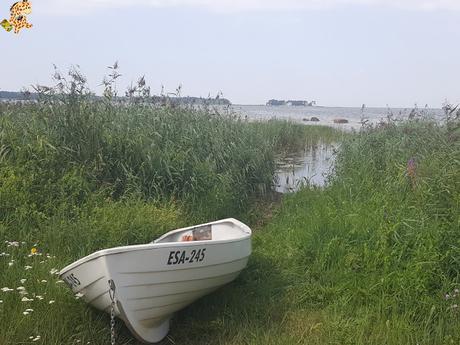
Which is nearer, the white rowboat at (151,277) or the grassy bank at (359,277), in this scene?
the white rowboat at (151,277)

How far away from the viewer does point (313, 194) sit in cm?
808

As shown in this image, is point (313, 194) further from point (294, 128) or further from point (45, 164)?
point (294, 128)

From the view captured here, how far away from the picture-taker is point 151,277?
12.8 ft

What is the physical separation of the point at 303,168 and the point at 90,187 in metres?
7.47

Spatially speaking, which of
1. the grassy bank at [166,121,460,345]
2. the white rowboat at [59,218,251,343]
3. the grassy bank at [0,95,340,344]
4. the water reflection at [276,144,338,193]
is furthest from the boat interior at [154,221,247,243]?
the water reflection at [276,144,338,193]

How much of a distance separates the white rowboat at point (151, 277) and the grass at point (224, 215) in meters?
0.28

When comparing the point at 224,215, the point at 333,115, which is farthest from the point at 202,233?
the point at 333,115

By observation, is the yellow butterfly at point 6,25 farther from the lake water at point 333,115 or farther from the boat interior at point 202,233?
the lake water at point 333,115

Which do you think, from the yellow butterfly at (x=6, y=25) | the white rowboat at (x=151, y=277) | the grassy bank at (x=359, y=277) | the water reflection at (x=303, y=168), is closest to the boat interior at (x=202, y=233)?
the grassy bank at (x=359, y=277)

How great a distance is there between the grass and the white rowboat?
0.91 feet

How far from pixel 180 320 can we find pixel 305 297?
1206 millimetres

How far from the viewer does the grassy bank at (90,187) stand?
408 cm

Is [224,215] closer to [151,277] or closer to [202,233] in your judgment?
[202,233]

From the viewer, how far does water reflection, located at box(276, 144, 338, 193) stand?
948 centimetres
